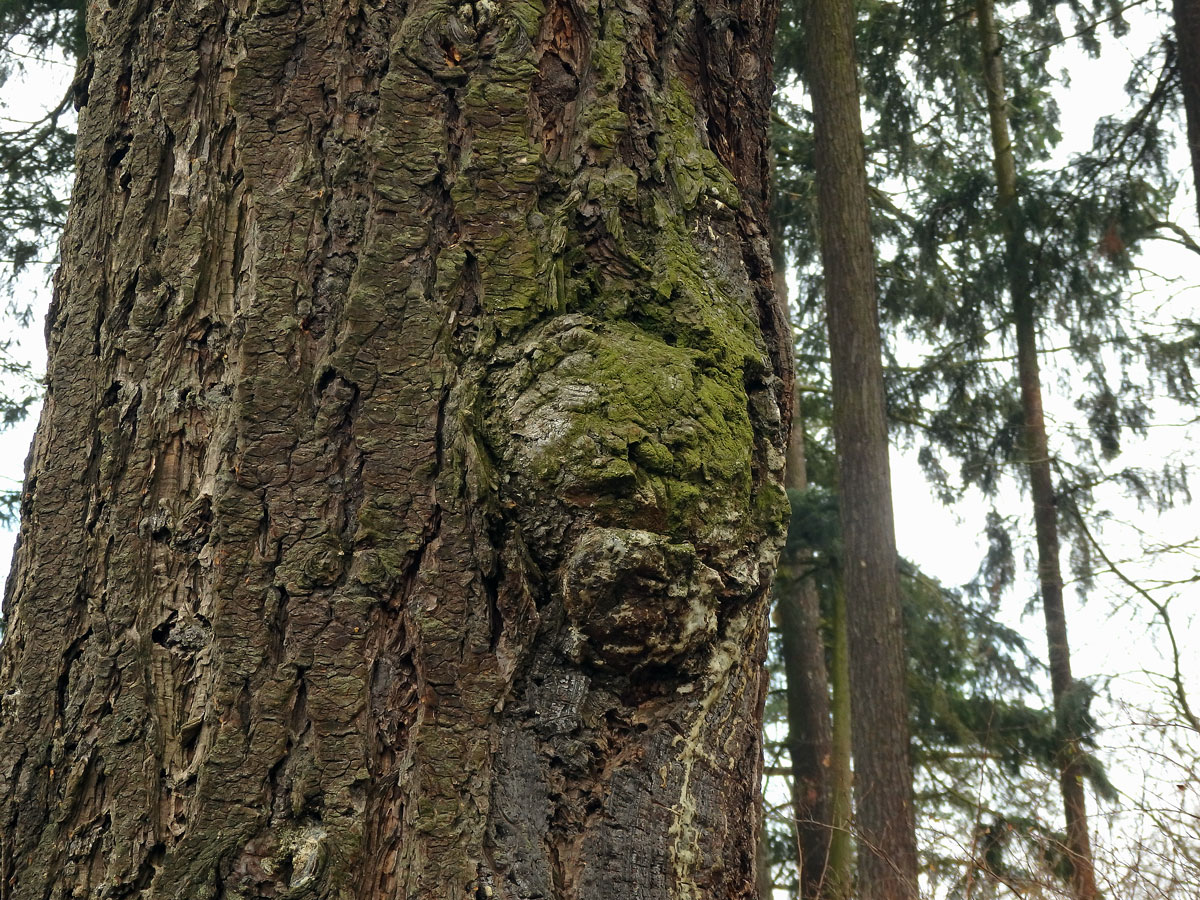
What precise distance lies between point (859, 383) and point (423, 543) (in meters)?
7.84

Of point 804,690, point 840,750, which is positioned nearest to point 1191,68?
point 840,750

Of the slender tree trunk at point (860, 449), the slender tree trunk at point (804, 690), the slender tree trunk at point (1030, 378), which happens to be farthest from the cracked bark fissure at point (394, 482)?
the slender tree trunk at point (1030, 378)

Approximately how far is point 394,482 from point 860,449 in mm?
7672

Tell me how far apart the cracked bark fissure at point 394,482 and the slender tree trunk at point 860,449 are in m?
6.55

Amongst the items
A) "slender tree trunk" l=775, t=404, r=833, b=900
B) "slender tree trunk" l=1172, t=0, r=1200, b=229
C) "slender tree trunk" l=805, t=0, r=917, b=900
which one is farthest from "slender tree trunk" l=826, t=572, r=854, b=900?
"slender tree trunk" l=1172, t=0, r=1200, b=229

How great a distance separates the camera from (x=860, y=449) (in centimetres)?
847

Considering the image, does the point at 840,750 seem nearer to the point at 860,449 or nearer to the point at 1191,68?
the point at 860,449

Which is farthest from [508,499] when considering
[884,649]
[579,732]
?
[884,649]

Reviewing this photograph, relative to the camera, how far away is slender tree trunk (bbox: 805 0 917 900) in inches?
296

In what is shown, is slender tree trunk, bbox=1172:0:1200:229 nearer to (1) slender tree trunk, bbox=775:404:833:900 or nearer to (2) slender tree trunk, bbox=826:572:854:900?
(2) slender tree trunk, bbox=826:572:854:900

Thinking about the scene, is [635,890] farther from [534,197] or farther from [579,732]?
[534,197]

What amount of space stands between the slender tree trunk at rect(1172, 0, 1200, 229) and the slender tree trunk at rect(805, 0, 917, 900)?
2.54 m

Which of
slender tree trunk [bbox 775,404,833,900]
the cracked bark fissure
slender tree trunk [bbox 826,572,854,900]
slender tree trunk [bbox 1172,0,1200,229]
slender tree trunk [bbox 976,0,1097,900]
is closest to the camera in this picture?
the cracked bark fissure

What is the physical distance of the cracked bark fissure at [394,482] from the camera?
1154 millimetres
